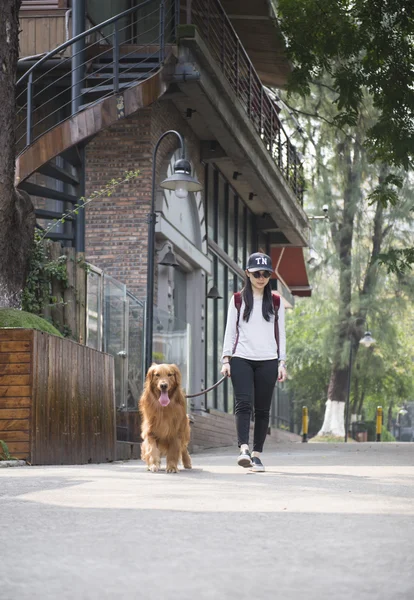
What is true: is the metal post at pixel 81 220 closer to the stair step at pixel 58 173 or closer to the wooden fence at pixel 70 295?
the stair step at pixel 58 173

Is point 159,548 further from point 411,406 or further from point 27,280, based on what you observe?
point 411,406

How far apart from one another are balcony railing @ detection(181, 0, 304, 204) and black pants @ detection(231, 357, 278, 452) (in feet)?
35.6

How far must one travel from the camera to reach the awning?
119 ft

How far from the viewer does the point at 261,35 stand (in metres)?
28.1

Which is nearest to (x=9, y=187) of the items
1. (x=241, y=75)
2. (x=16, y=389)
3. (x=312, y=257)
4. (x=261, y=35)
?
(x=16, y=389)

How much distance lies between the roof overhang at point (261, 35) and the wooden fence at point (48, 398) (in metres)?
11.8

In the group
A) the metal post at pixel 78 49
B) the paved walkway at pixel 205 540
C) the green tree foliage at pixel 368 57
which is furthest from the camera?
the metal post at pixel 78 49

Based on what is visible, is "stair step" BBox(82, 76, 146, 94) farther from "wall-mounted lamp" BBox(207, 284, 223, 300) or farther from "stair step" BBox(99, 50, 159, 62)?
"wall-mounted lamp" BBox(207, 284, 223, 300)

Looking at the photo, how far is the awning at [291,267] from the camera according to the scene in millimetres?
36219

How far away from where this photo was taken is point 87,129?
64.1ft

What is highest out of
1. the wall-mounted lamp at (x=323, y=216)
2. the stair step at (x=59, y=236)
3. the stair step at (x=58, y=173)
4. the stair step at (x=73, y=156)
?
the wall-mounted lamp at (x=323, y=216)

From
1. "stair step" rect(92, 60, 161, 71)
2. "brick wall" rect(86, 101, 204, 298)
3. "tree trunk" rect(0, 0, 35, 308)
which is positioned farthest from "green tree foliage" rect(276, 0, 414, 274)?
"tree trunk" rect(0, 0, 35, 308)

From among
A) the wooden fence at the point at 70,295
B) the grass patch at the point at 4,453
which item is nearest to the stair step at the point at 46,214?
the wooden fence at the point at 70,295

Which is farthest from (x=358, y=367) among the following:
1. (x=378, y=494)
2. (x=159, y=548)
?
(x=159, y=548)
